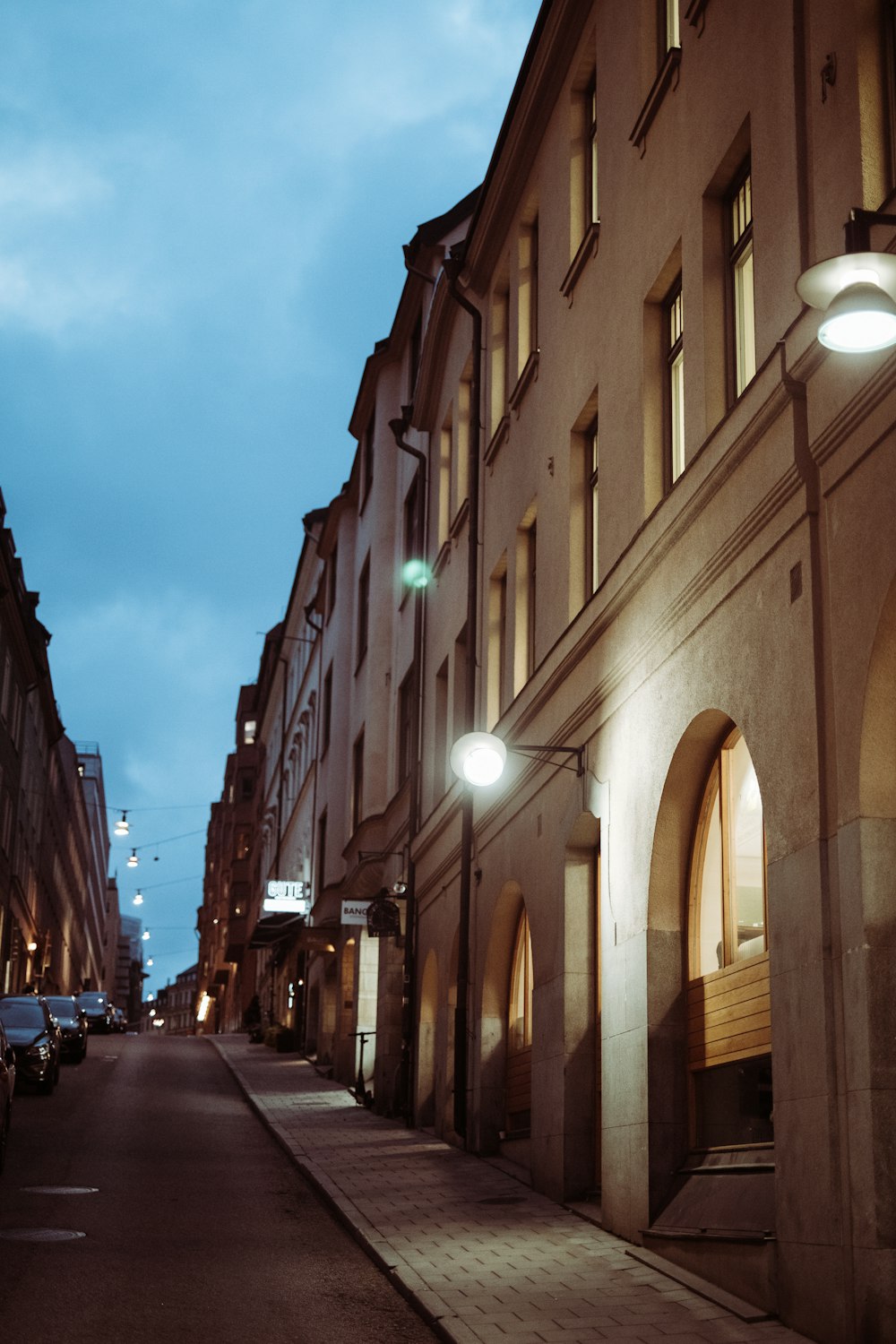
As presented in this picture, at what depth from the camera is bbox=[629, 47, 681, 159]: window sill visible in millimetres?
13680

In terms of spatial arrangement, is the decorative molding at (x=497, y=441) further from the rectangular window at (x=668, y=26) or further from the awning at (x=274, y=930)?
the awning at (x=274, y=930)

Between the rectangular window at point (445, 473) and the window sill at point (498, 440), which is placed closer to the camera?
the window sill at point (498, 440)

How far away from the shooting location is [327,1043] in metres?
37.6

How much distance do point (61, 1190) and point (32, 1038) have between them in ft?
36.5

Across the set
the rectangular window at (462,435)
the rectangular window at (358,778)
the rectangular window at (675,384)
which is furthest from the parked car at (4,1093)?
the rectangular window at (358,778)

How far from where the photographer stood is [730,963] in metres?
11.8

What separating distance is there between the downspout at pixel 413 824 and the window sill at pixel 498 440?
569 centimetres

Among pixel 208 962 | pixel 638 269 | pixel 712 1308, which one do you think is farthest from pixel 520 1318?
pixel 208 962

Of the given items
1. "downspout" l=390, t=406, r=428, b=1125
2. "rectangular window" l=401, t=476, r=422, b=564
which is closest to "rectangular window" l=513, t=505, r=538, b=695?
"downspout" l=390, t=406, r=428, b=1125

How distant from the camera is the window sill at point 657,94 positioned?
13.7 meters

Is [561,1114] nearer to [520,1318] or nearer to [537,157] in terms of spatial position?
[520,1318]

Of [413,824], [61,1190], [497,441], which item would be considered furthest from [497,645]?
[61,1190]

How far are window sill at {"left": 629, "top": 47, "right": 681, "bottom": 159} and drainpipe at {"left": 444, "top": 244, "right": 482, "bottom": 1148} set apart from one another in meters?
7.77

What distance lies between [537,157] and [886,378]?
11936 mm
